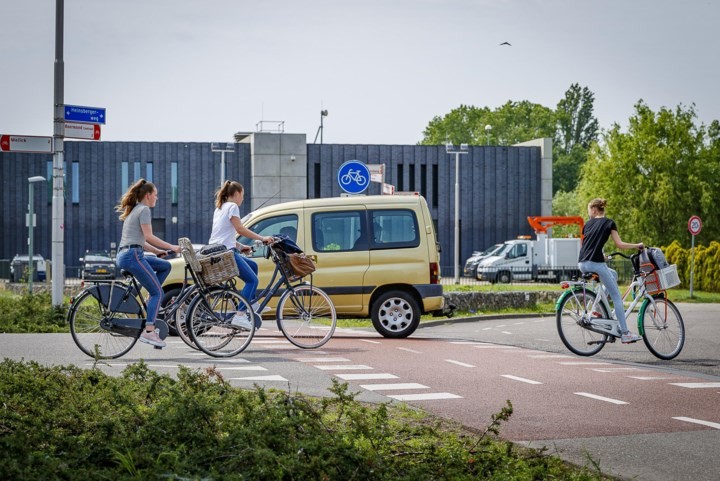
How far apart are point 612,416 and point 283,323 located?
527 centimetres

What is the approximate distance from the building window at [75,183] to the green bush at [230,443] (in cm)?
5189

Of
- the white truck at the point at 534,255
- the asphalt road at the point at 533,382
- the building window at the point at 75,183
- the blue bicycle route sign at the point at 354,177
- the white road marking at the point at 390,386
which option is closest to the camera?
the asphalt road at the point at 533,382

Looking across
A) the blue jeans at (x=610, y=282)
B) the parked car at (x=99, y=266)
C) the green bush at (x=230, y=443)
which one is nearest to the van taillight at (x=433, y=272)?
A: the blue jeans at (x=610, y=282)

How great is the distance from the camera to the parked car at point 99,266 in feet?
129

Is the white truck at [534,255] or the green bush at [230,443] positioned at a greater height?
the white truck at [534,255]

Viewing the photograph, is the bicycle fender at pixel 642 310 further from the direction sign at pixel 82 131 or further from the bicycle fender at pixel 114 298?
the direction sign at pixel 82 131

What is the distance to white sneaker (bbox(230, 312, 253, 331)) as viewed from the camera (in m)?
10.8

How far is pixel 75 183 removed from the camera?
2232 inches

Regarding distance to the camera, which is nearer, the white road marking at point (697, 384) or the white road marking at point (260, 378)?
the white road marking at point (260, 378)

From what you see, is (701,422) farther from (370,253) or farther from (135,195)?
(370,253)

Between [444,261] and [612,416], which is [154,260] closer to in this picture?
[612,416]

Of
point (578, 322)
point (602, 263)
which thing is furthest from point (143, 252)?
point (602, 263)

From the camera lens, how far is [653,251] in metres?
11.9

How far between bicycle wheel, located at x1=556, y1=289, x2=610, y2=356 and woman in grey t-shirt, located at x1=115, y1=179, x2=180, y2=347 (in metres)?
4.82
